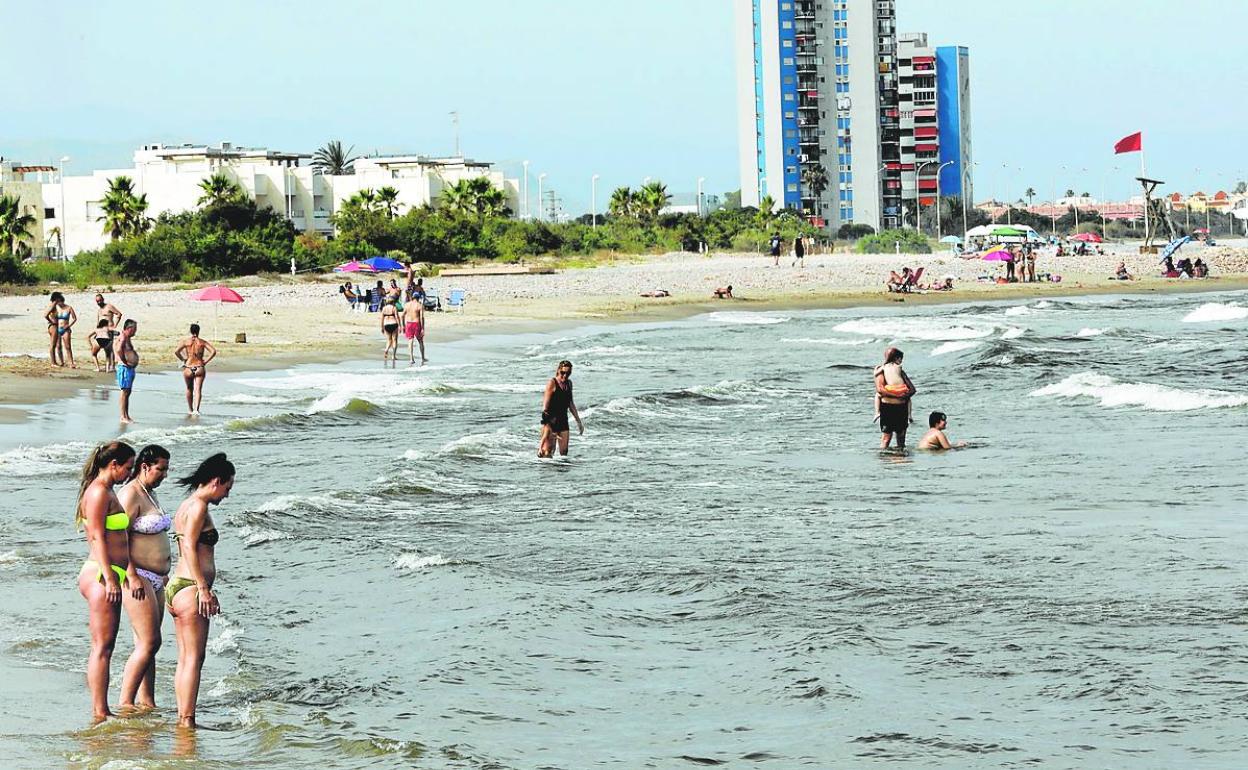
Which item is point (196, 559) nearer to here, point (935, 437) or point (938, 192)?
point (935, 437)

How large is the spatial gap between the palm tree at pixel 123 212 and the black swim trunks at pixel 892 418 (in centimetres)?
6750

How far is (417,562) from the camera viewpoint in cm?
1297

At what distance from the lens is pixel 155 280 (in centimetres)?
6328

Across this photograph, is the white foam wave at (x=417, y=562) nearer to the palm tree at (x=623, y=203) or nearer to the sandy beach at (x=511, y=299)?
the sandy beach at (x=511, y=299)

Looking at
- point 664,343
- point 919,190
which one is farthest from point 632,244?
point 919,190

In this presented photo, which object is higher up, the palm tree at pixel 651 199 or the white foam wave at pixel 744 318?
the palm tree at pixel 651 199

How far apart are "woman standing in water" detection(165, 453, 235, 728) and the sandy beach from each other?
16.2m

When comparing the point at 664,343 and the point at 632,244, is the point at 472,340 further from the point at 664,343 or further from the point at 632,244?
the point at 632,244

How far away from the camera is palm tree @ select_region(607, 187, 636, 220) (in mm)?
107812

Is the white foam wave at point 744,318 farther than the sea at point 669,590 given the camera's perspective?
Yes

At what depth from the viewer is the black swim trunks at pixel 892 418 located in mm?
20078

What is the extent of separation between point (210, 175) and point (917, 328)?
63.7 meters

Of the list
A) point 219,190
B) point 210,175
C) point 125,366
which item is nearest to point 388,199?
point 219,190

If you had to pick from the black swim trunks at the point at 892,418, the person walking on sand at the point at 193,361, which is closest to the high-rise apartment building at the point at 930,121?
the person walking on sand at the point at 193,361
